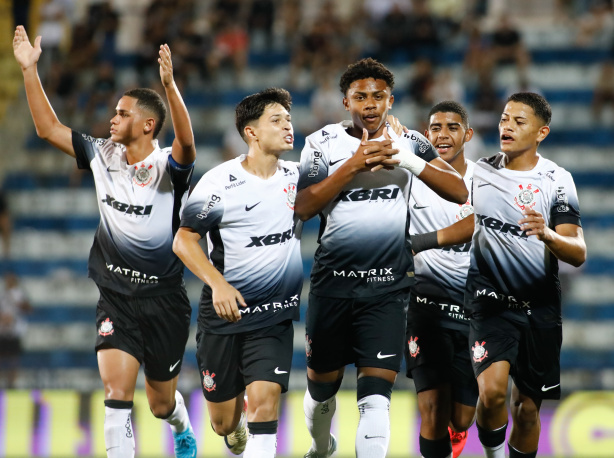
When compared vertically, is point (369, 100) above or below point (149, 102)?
below

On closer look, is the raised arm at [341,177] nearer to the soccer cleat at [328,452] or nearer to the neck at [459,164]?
the neck at [459,164]

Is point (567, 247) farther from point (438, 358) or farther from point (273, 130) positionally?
point (273, 130)

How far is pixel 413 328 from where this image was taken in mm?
7559

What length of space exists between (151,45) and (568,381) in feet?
32.3

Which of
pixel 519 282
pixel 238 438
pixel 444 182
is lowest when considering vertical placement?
pixel 238 438

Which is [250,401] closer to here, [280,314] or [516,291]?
[280,314]

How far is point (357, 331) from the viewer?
265 inches

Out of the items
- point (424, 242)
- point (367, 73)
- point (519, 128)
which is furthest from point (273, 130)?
point (519, 128)

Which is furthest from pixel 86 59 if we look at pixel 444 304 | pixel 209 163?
pixel 444 304

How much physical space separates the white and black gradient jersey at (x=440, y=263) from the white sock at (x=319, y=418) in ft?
3.64

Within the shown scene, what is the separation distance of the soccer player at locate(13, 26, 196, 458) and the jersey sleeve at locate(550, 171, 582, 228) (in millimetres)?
2675

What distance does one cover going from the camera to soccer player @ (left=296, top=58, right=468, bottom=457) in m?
6.50

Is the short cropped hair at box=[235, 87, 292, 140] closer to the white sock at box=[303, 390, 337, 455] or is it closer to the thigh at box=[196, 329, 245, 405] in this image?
the thigh at box=[196, 329, 245, 405]

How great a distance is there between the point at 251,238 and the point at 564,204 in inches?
89.2
